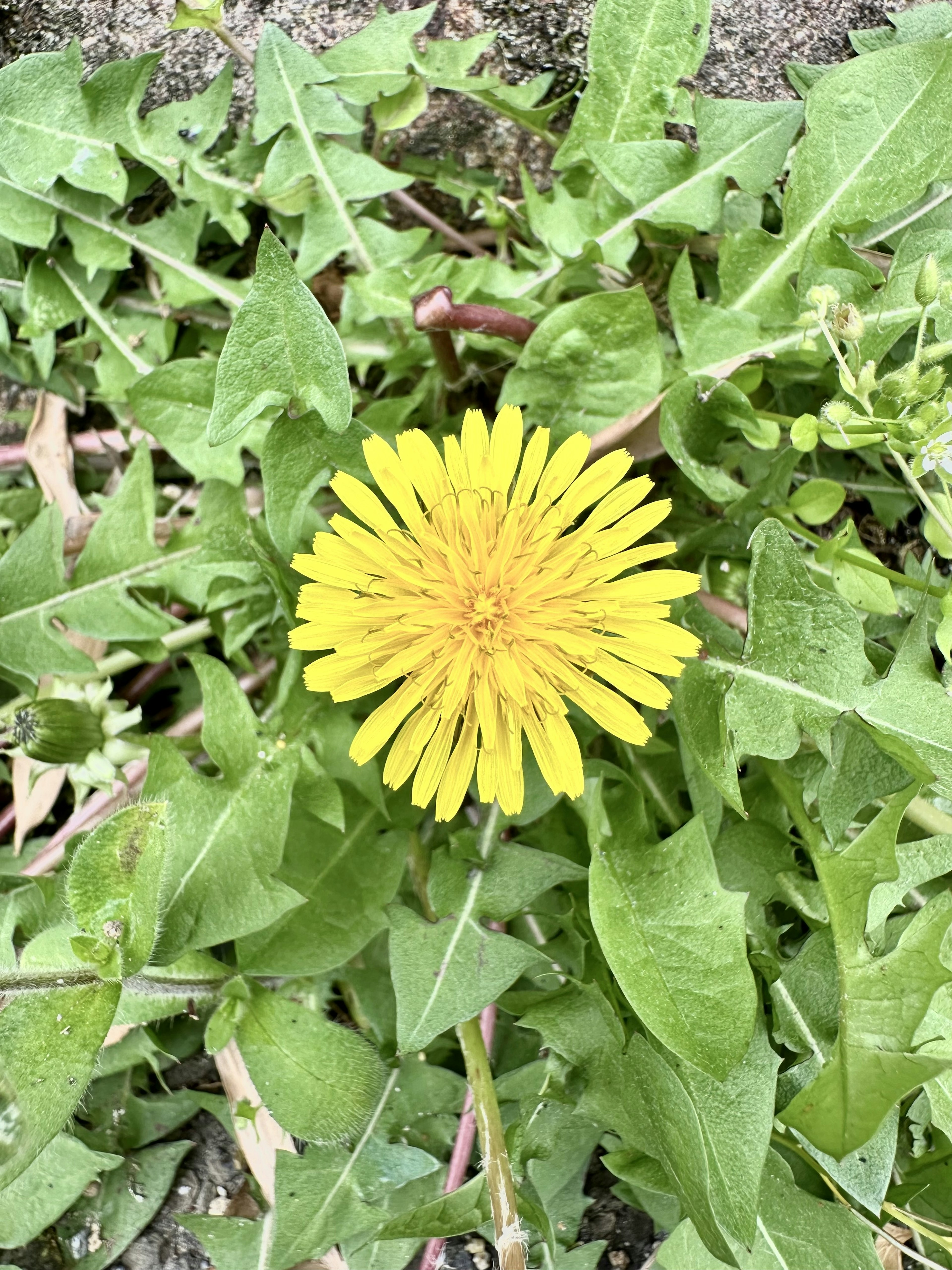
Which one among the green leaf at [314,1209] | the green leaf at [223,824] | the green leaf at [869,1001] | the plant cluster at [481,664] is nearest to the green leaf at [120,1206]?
the plant cluster at [481,664]

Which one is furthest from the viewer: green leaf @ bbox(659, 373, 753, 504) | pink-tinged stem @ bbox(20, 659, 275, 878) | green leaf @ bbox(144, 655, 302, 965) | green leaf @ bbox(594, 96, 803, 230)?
pink-tinged stem @ bbox(20, 659, 275, 878)

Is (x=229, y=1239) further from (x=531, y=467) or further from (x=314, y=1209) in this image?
(x=531, y=467)

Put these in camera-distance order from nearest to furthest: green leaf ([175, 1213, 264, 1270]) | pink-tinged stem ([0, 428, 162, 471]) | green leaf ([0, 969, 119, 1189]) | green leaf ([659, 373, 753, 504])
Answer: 1. green leaf ([0, 969, 119, 1189])
2. green leaf ([659, 373, 753, 504])
3. green leaf ([175, 1213, 264, 1270])
4. pink-tinged stem ([0, 428, 162, 471])

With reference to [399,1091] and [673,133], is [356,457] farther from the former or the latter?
[399,1091]

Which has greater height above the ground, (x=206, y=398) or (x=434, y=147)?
(x=434, y=147)

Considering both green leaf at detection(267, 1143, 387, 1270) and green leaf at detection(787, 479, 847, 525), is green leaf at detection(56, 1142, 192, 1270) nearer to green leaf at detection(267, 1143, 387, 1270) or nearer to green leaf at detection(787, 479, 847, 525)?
green leaf at detection(267, 1143, 387, 1270)

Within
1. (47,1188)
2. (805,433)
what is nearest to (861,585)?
(805,433)

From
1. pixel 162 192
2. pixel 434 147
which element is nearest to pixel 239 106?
pixel 162 192

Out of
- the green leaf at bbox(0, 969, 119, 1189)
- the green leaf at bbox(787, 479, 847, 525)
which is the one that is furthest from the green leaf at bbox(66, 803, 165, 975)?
the green leaf at bbox(787, 479, 847, 525)
